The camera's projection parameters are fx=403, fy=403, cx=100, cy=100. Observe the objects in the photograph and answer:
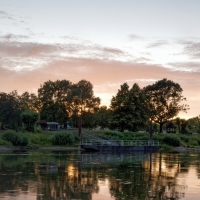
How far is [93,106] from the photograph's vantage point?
111m

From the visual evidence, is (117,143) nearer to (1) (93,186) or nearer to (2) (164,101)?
(2) (164,101)

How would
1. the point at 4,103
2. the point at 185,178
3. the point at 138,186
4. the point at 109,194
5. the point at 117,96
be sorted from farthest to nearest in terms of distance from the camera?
1. the point at 117,96
2. the point at 4,103
3. the point at 185,178
4. the point at 138,186
5. the point at 109,194

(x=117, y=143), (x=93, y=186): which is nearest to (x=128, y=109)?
(x=117, y=143)

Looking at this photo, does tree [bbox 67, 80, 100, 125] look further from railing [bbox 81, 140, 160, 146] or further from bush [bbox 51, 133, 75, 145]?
bush [bbox 51, 133, 75, 145]

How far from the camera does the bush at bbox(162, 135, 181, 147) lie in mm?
86938

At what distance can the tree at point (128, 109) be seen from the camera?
92.9m

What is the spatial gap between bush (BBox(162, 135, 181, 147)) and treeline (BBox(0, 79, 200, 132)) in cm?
753

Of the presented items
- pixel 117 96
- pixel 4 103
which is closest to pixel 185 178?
pixel 4 103

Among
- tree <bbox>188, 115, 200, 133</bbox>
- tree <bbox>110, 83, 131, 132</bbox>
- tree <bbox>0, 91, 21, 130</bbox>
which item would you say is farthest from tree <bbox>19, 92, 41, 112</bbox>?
tree <bbox>188, 115, 200, 133</bbox>

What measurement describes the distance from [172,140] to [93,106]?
101ft

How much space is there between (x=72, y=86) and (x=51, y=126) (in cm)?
1303

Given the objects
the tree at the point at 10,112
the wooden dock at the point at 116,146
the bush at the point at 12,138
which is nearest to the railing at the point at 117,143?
the wooden dock at the point at 116,146

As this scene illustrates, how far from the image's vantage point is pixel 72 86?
112938 millimetres

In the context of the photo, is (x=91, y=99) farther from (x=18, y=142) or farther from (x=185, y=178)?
(x=185, y=178)
